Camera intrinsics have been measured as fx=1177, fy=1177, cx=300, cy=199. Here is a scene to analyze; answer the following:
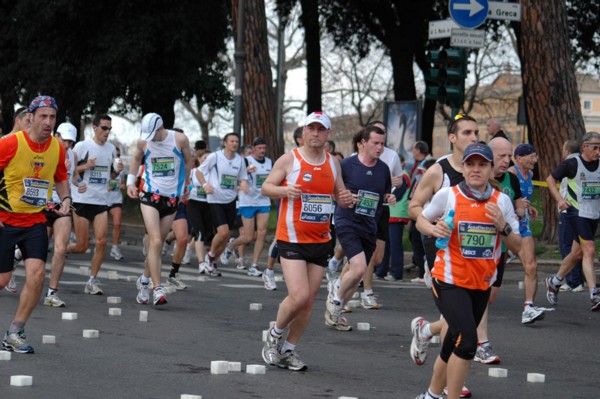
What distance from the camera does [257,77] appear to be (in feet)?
82.5

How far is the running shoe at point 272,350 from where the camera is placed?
8.58 metres

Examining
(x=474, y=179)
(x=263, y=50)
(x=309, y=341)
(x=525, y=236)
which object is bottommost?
(x=309, y=341)

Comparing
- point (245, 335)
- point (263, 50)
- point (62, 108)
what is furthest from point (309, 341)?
point (62, 108)

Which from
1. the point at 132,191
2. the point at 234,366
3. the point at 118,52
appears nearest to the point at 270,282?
the point at 132,191

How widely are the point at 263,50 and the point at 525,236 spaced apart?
14599 millimetres

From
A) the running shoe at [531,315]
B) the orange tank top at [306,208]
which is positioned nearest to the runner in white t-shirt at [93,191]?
the running shoe at [531,315]

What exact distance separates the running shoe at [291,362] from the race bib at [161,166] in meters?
4.44

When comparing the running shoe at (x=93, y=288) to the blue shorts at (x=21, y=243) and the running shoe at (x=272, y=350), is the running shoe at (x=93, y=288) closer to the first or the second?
the blue shorts at (x=21, y=243)

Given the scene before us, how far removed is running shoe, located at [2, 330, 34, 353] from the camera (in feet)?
28.6

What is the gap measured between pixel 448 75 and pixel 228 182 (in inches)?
137

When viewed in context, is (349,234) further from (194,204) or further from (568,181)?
(194,204)

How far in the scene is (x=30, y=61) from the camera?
123 ft

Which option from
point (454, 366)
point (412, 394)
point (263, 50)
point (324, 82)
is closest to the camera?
point (454, 366)

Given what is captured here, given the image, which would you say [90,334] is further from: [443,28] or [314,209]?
[443,28]
